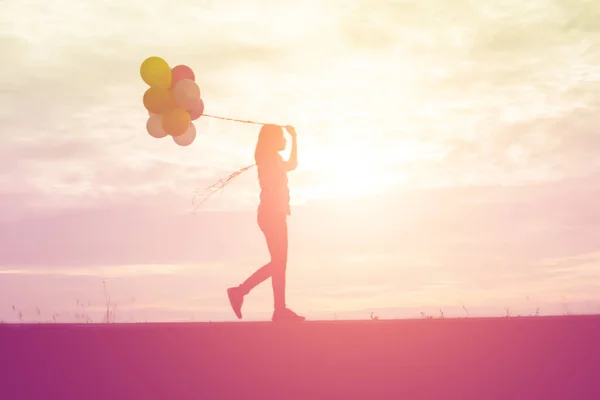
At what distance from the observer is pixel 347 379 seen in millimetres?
6570

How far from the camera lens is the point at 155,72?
10.4 m

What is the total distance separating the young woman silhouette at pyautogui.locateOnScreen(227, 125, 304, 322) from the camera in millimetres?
10086

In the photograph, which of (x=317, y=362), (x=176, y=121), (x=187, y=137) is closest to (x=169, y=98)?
(x=176, y=121)

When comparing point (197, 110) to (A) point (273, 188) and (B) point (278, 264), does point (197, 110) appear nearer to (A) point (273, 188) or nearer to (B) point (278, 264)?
(A) point (273, 188)

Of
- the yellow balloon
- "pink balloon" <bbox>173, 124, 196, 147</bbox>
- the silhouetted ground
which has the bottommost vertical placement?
the silhouetted ground

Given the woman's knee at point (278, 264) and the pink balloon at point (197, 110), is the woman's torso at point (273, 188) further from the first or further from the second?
the pink balloon at point (197, 110)

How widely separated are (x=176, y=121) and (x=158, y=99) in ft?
A: 1.26

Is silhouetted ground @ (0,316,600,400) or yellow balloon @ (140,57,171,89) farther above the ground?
yellow balloon @ (140,57,171,89)

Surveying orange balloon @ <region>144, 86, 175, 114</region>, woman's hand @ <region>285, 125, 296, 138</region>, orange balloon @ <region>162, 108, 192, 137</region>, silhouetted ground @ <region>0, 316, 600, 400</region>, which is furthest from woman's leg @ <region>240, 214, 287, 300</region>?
silhouetted ground @ <region>0, 316, 600, 400</region>

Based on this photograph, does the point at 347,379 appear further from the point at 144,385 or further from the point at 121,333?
the point at 121,333

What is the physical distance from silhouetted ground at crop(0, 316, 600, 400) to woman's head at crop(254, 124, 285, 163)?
3059mm

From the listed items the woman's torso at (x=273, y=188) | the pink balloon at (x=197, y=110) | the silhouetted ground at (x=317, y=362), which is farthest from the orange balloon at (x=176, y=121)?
the silhouetted ground at (x=317, y=362)

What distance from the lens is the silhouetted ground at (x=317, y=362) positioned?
647 centimetres

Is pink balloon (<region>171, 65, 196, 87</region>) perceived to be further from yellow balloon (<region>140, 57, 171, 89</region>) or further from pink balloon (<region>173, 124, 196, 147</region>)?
pink balloon (<region>173, 124, 196, 147</region>)
